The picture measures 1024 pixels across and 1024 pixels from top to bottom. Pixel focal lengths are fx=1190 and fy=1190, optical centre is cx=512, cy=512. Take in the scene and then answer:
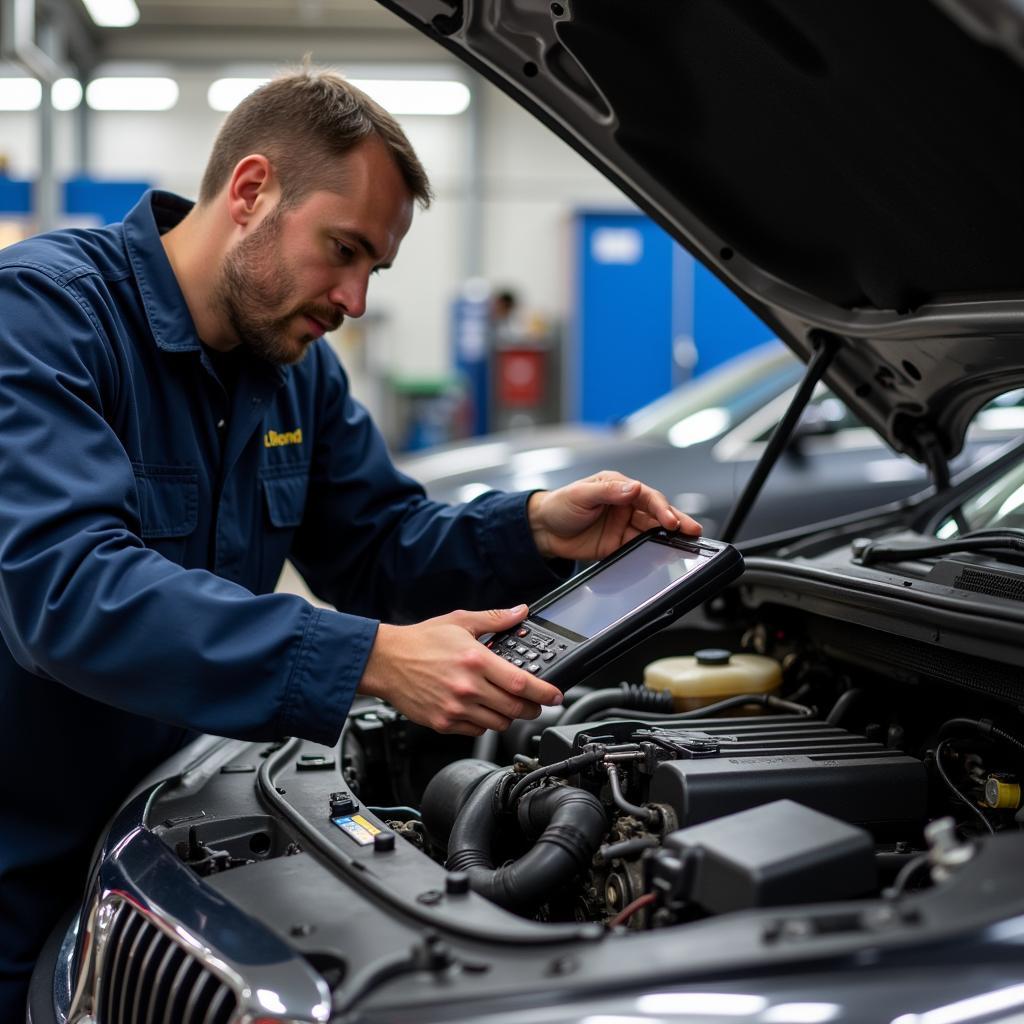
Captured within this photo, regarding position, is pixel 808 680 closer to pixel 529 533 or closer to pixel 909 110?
pixel 529 533

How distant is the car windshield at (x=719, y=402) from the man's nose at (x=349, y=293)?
2589 mm

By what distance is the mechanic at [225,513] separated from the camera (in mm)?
1313

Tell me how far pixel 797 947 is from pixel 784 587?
0.91 m

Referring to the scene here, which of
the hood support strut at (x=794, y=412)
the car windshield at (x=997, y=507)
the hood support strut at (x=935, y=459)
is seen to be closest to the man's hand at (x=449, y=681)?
the hood support strut at (x=794, y=412)

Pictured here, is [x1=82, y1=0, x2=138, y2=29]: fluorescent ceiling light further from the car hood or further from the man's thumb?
the man's thumb

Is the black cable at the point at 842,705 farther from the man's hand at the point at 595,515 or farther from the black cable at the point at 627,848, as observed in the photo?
the black cable at the point at 627,848

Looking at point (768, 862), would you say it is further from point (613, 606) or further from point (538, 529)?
point (538, 529)

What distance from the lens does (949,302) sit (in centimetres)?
178

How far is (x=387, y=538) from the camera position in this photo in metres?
2.09

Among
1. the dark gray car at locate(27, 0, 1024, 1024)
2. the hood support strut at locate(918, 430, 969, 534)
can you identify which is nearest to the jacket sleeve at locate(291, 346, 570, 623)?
the dark gray car at locate(27, 0, 1024, 1024)

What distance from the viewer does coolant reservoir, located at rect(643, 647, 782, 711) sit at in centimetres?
186

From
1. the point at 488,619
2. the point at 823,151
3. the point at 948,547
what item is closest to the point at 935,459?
the point at 948,547

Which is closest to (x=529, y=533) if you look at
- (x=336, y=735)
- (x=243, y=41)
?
(x=336, y=735)

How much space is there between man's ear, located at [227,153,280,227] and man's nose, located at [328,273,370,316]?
0.14m
